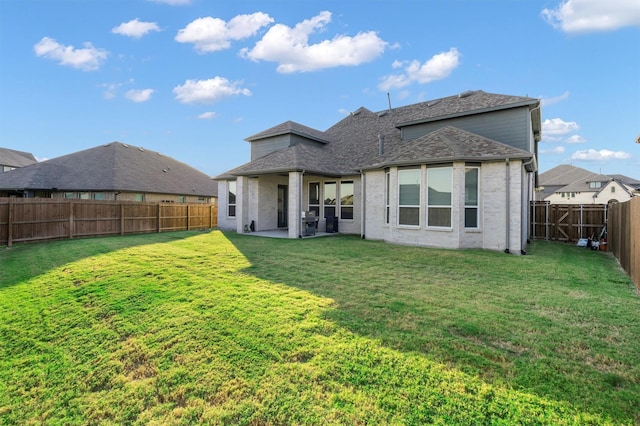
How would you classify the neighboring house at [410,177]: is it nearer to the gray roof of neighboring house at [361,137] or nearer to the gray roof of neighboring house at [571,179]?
the gray roof of neighboring house at [361,137]

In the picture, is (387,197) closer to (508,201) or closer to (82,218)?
(508,201)

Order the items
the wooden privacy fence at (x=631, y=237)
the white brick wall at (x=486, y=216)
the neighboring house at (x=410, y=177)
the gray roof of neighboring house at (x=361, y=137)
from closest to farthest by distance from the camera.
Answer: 1. the wooden privacy fence at (x=631, y=237)
2. the white brick wall at (x=486, y=216)
3. the neighboring house at (x=410, y=177)
4. the gray roof of neighboring house at (x=361, y=137)

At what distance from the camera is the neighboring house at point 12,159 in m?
35.8

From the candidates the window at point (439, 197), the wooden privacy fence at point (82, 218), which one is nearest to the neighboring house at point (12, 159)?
the wooden privacy fence at point (82, 218)

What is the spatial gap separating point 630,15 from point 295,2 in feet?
38.1

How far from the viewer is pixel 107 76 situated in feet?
58.2

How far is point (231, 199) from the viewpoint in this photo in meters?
18.4

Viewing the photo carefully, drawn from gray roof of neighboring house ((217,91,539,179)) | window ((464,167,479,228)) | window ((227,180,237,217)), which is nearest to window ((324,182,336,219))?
gray roof of neighboring house ((217,91,539,179))

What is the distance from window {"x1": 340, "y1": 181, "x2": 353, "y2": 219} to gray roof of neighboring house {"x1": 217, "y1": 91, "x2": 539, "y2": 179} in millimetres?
908

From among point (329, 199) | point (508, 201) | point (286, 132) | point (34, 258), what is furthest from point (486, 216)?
point (34, 258)

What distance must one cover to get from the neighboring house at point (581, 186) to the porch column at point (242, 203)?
4072 centimetres

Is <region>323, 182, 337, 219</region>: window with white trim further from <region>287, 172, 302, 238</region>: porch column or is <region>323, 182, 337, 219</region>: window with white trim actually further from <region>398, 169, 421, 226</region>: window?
<region>398, 169, 421, 226</region>: window

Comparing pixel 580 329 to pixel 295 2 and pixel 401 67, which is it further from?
pixel 401 67

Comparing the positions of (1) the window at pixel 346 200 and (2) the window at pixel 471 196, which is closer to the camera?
(2) the window at pixel 471 196
